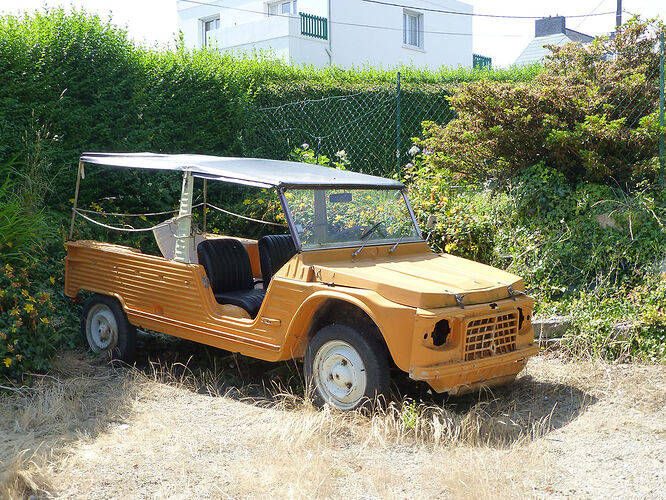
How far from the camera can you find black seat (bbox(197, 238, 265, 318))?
5.55 metres

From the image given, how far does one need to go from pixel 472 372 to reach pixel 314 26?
18036 millimetres

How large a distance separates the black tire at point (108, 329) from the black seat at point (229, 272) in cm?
92

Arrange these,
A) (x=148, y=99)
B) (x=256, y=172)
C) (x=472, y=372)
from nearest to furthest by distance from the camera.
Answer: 1. (x=472, y=372)
2. (x=256, y=172)
3. (x=148, y=99)

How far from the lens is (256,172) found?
528 cm

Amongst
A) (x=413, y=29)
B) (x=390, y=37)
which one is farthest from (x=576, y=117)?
(x=413, y=29)

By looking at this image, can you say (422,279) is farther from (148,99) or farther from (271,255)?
(148,99)

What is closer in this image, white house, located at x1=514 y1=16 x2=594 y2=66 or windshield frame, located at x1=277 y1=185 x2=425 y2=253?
windshield frame, located at x1=277 y1=185 x2=425 y2=253

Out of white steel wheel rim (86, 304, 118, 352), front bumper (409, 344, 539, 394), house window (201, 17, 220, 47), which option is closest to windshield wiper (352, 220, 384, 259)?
front bumper (409, 344, 539, 394)

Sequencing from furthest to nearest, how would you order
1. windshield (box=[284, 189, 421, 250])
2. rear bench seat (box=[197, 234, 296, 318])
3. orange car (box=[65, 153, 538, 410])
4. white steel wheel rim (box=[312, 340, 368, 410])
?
rear bench seat (box=[197, 234, 296, 318]), windshield (box=[284, 189, 421, 250]), white steel wheel rim (box=[312, 340, 368, 410]), orange car (box=[65, 153, 538, 410])

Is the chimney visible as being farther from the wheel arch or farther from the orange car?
the wheel arch

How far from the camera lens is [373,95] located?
10.5 m

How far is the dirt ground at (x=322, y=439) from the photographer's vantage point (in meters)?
3.65

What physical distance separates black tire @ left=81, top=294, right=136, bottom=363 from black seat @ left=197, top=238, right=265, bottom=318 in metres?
0.92

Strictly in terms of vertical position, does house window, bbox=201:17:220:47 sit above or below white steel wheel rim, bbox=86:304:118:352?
above
